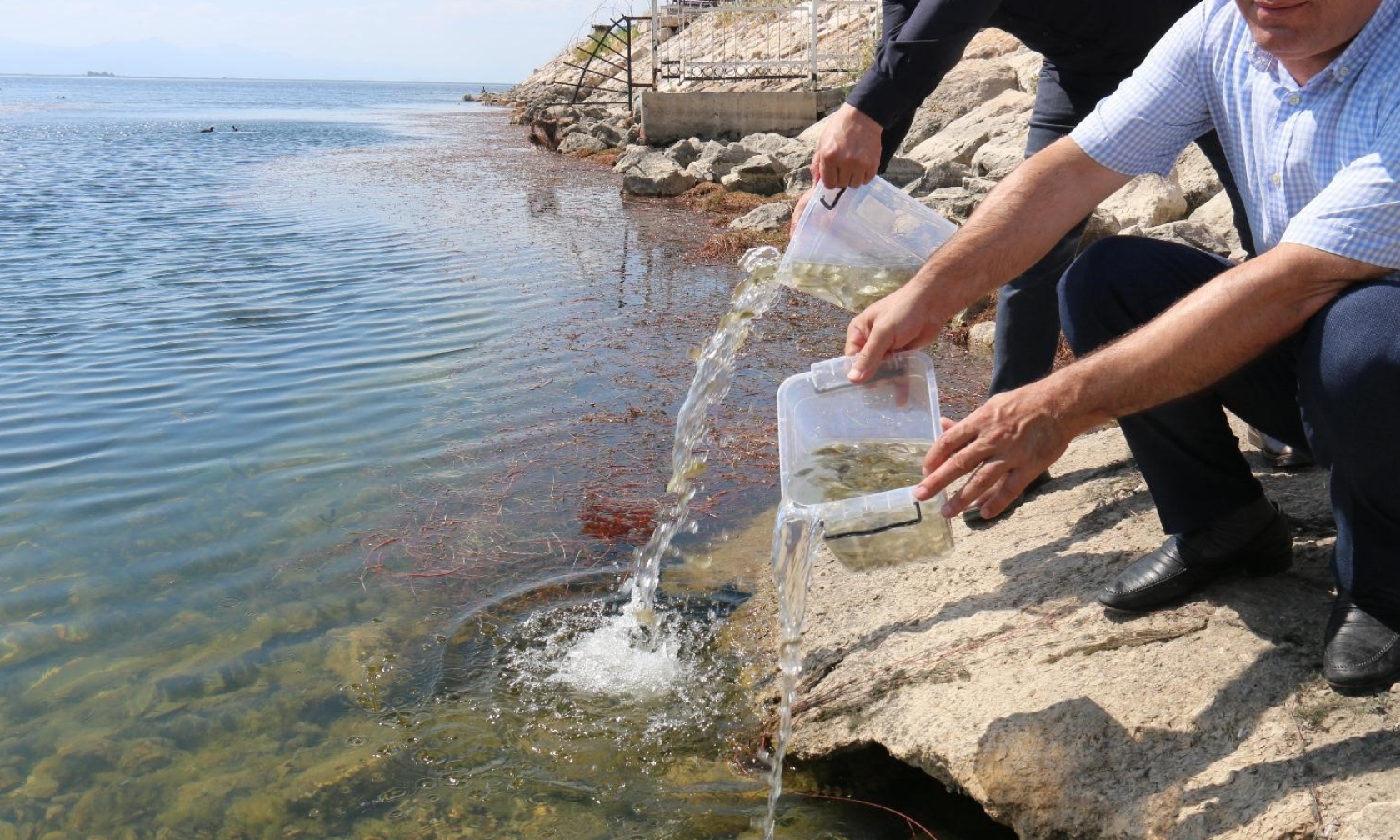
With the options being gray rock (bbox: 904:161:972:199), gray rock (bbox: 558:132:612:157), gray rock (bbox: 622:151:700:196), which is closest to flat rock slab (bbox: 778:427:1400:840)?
gray rock (bbox: 904:161:972:199)

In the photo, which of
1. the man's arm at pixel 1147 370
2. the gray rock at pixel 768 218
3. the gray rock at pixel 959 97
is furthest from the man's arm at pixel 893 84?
the gray rock at pixel 959 97

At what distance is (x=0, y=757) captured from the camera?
139 inches

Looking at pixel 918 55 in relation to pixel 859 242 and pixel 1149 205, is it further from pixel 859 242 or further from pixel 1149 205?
pixel 1149 205

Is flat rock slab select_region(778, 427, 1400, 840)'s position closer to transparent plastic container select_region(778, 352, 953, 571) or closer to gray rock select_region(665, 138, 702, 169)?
transparent plastic container select_region(778, 352, 953, 571)

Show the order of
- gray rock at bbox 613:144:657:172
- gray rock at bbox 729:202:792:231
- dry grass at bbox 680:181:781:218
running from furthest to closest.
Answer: gray rock at bbox 613:144:657:172
dry grass at bbox 680:181:781:218
gray rock at bbox 729:202:792:231

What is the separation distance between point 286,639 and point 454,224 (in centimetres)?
1095

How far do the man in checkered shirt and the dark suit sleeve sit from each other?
0.79 metres

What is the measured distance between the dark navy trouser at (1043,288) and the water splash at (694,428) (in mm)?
859

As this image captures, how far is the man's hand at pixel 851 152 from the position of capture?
11.4ft

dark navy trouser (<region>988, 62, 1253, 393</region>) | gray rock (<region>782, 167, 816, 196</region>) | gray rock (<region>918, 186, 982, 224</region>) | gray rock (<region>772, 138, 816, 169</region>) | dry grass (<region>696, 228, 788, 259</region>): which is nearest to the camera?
dark navy trouser (<region>988, 62, 1253, 393</region>)

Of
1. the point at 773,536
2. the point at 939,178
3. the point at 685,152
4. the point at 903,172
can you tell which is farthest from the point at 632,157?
the point at 773,536

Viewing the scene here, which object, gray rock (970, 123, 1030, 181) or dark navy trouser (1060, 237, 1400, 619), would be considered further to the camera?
gray rock (970, 123, 1030, 181)

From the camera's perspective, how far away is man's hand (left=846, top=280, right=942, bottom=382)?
2680 millimetres

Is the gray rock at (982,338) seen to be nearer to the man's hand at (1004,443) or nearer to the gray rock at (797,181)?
the man's hand at (1004,443)
